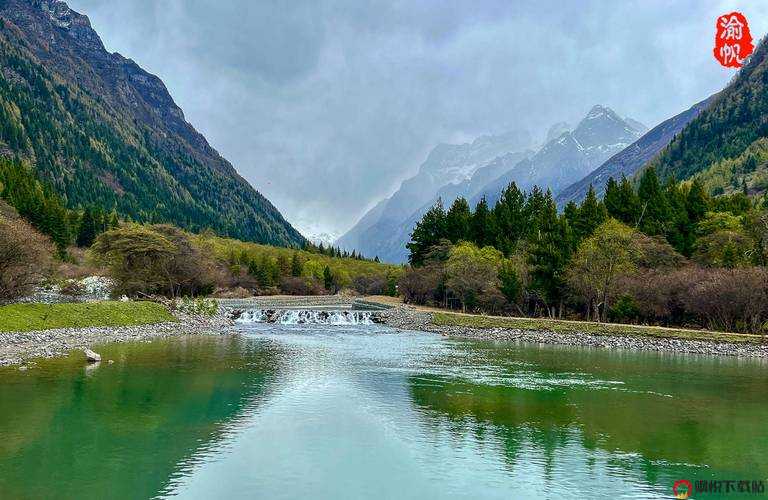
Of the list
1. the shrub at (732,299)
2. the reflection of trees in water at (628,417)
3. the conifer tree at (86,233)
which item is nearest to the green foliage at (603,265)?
the shrub at (732,299)

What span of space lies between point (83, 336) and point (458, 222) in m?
78.8

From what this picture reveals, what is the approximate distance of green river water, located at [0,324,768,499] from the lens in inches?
652

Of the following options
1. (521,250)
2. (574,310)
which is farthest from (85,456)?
(521,250)

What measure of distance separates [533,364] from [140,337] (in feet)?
118

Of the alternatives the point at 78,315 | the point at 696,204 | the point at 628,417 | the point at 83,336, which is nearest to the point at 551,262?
the point at 696,204

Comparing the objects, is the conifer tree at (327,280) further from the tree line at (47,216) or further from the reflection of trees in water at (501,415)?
the reflection of trees in water at (501,415)

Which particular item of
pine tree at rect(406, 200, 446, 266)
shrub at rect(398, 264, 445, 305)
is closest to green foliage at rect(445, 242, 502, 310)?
shrub at rect(398, 264, 445, 305)

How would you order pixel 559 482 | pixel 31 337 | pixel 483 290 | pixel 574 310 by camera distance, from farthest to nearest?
1. pixel 483 290
2. pixel 574 310
3. pixel 31 337
4. pixel 559 482

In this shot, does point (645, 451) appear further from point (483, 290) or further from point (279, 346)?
point (483, 290)

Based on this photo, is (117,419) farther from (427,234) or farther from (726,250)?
(427,234)

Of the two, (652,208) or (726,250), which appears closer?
(726,250)

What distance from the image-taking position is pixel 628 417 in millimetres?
25797

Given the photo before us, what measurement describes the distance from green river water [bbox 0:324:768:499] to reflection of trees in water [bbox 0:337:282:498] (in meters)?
0.08

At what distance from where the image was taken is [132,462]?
17.7 meters
